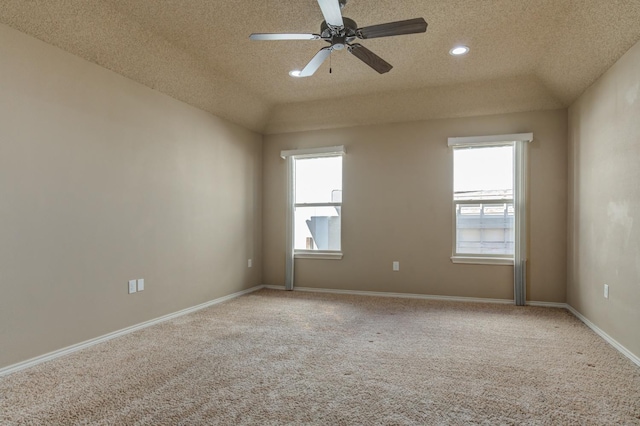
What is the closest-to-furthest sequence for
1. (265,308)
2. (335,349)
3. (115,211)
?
(335,349) < (115,211) < (265,308)

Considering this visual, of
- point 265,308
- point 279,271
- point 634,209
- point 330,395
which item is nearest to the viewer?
point 330,395

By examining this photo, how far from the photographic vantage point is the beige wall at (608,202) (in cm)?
279

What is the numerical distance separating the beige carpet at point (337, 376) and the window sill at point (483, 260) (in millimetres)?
923

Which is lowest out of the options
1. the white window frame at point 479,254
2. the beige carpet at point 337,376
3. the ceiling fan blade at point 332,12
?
the beige carpet at point 337,376

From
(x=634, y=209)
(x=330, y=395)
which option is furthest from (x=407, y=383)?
(x=634, y=209)

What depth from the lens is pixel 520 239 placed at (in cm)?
445

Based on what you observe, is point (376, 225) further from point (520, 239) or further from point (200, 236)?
point (200, 236)

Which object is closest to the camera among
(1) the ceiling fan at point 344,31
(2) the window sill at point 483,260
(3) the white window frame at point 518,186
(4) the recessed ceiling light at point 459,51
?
(1) the ceiling fan at point 344,31

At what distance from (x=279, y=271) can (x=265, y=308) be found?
1273mm

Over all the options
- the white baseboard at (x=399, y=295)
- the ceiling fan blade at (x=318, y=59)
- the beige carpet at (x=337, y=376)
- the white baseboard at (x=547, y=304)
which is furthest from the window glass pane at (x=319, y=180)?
the white baseboard at (x=547, y=304)

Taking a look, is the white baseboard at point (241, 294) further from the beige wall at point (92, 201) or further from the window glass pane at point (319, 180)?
the window glass pane at point (319, 180)

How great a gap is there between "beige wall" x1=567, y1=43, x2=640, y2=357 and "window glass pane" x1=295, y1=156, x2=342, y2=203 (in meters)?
2.91

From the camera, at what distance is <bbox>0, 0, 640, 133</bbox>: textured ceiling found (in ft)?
8.97

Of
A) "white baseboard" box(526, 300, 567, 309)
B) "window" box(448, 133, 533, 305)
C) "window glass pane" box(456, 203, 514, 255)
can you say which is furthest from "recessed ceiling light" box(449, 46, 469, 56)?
"white baseboard" box(526, 300, 567, 309)
